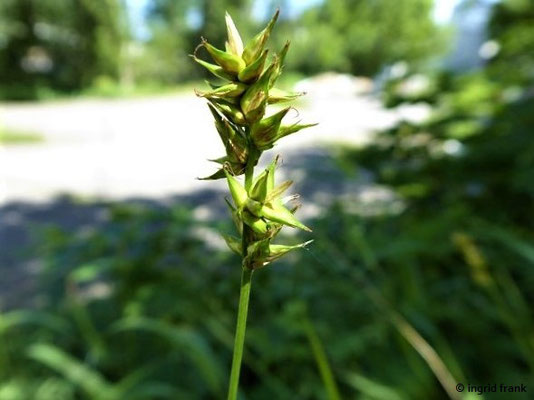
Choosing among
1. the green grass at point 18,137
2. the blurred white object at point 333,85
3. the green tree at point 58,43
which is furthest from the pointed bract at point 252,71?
the green tree at point 58,43

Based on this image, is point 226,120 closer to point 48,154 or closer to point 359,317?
point 359,317

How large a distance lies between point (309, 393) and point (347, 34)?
34373mm

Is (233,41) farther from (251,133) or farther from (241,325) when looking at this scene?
(241,325)

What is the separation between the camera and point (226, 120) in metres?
0.35

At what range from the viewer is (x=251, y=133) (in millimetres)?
333

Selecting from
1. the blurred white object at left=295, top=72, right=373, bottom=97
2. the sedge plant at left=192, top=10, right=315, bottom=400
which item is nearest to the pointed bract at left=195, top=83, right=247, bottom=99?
the sedge plant at left=192, top=10, right=315, bottom=400

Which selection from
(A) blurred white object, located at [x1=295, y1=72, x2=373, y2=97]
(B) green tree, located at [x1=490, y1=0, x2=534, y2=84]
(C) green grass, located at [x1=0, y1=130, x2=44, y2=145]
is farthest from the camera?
(A) blurred white object, located at [x1=295, y1=72, x2=373, y2=97]

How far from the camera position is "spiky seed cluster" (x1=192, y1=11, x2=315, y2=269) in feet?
1.10

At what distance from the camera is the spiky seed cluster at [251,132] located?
33cm

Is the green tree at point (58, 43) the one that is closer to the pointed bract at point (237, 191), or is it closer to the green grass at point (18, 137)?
the green grass at point (18, 137)

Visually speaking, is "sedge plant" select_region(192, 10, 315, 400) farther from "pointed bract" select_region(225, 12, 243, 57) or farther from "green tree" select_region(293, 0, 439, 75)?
"green tree" select_region(293, 0, 439, 75)

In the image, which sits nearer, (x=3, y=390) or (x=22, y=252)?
(x=3, y=390)

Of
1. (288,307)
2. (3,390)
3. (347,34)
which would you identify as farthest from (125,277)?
(347,34)

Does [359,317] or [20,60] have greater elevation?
[20,60]
